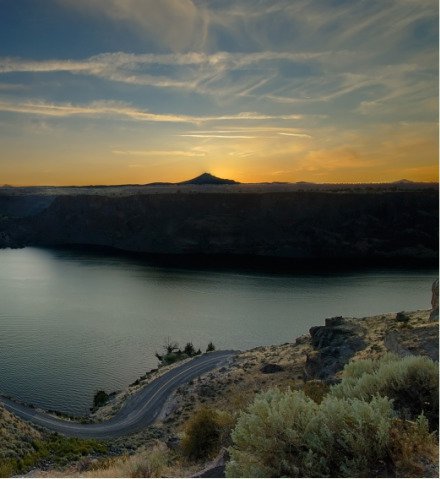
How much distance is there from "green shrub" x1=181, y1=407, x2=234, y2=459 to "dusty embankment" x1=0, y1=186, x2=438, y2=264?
3518 inches

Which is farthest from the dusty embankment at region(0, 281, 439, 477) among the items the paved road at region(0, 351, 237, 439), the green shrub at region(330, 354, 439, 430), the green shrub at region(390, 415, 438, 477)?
the green shrub at region(390, 415, 438, 477)

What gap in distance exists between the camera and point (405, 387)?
8352 mm

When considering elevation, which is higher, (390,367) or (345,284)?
(390,367)

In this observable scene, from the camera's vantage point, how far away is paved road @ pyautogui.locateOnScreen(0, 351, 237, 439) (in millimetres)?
25078

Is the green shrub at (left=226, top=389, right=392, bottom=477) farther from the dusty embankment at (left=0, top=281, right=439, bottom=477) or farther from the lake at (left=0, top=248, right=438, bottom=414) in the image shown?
the lake at (left=0, top=248, right=438, bottom=414)

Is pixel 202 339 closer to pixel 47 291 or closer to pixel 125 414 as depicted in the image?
pixel 125 414

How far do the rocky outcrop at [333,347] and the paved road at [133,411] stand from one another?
28.8 ft

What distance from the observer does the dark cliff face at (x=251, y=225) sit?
10600cm

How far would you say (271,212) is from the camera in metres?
118

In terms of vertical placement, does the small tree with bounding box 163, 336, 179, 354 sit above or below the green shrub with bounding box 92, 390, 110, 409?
above

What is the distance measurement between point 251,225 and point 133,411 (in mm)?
90394

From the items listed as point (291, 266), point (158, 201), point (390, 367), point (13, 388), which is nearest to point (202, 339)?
point (13, 388)

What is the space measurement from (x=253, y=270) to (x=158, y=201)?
4901 centimetres

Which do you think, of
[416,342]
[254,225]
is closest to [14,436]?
[416,342]
